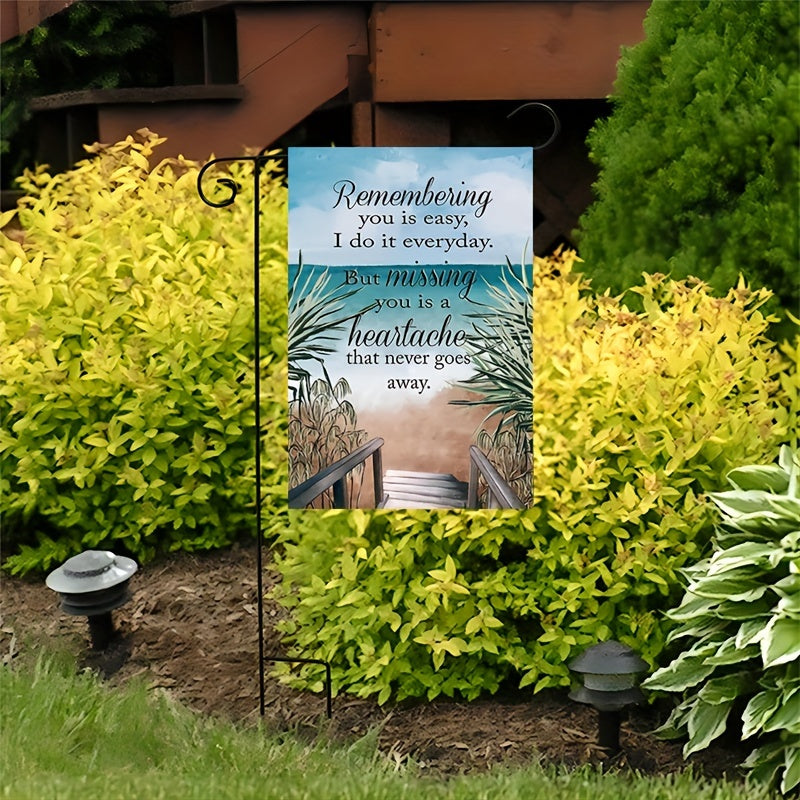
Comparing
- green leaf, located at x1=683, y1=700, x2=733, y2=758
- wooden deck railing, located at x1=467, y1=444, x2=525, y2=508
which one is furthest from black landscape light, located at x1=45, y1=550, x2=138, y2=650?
green leaf, located at x1=683, y1=700, x2=733, y2=758

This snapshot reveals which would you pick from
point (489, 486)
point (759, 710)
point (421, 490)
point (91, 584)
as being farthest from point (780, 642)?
point (91, 584)

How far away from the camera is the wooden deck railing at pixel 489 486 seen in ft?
Result: 10.6

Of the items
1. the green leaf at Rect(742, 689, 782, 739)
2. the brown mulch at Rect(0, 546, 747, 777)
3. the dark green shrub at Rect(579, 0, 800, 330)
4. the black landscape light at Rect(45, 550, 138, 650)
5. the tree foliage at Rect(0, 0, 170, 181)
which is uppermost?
the tree foliage at Rect(0, 0, 170, 181)

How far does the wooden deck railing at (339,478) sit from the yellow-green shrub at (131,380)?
1.94 feet

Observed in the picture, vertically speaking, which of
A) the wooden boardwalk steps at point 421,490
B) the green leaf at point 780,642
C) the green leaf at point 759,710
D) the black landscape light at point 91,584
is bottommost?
the green leaf at point 759,710

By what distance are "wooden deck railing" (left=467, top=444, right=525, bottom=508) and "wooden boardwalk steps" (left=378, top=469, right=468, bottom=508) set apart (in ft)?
0.09

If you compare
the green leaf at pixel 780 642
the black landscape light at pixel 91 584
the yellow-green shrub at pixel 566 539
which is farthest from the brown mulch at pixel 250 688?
the green leaf at pixel 780 642

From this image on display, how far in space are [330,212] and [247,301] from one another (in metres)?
1.02

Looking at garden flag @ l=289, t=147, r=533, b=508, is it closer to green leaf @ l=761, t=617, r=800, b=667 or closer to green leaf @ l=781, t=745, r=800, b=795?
green leaf @ l=761, t=617, r=800, b=667

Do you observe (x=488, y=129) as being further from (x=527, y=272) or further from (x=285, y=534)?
(x=285, y=534)

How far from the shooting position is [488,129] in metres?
5.41

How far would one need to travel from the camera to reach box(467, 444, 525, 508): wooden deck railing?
10.6 feet

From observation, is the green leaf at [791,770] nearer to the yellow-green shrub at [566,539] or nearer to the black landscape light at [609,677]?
the black landscape light at [609,677]

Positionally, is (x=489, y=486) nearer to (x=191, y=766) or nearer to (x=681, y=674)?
(x=681, y=674)
